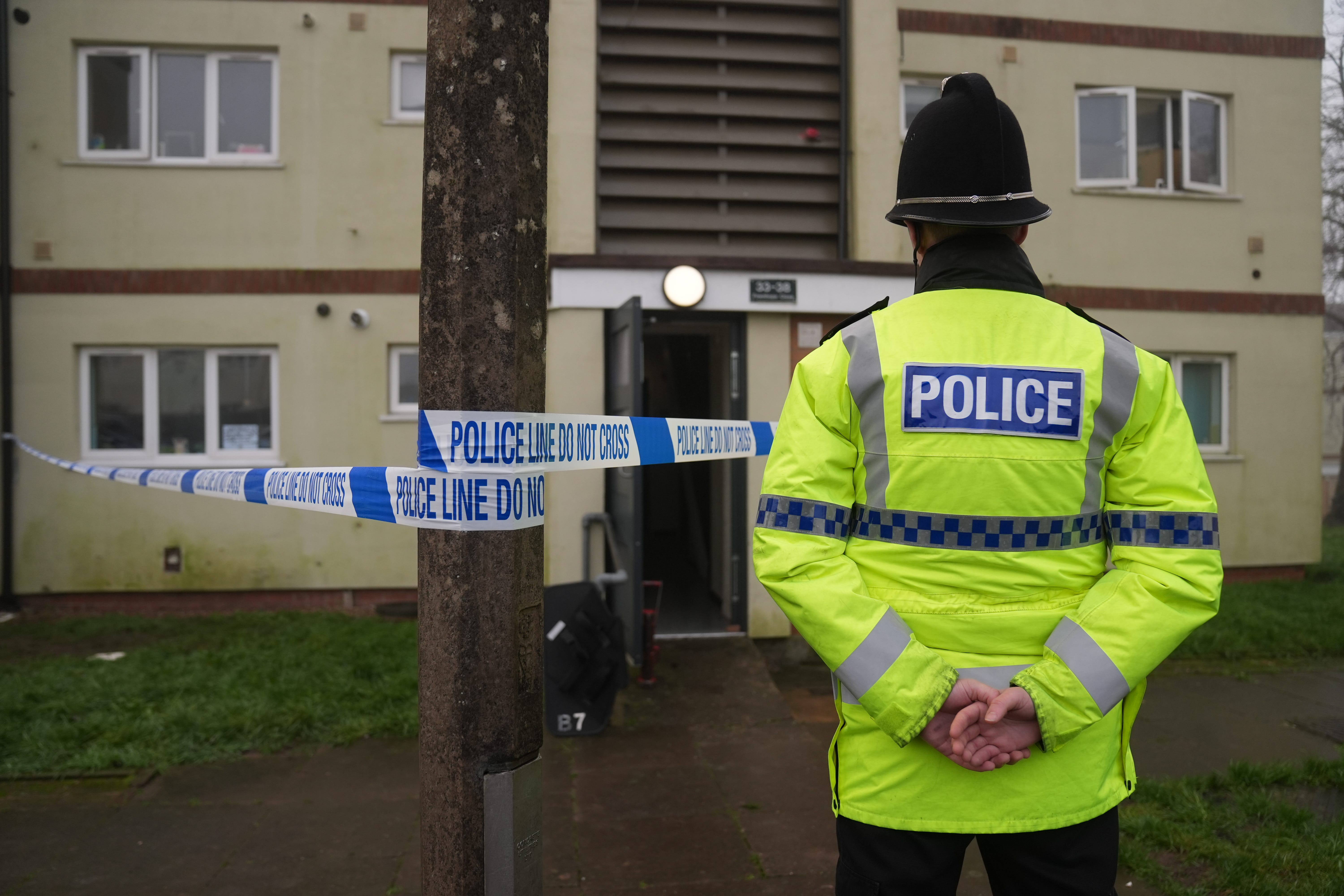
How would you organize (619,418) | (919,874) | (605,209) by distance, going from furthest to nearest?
(605,209) < (619,418) < (919,874)

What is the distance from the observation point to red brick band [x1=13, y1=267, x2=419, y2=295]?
902 centimetres

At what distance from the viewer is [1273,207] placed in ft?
33.7

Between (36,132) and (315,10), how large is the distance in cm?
279

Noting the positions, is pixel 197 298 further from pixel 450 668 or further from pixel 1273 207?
pixel 1273 207

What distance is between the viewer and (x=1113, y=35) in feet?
32.6

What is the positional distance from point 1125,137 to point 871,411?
9.74m

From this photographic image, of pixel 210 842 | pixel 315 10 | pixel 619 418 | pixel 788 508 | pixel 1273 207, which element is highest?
pixel 315 10

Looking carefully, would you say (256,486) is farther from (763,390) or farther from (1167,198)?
(1167,198)

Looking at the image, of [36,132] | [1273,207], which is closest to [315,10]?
[36,132]

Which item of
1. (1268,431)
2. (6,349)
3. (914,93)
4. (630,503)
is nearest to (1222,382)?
(1268,431)

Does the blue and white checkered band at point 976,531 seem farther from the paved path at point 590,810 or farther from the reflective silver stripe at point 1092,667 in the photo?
the paved path at point 590,810

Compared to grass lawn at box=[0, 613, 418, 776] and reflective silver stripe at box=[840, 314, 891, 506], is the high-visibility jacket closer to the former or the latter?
reflective silver stripe at box=[840, 314, 891, 506]

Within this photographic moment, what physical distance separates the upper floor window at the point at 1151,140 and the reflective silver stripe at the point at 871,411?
924 centimetres

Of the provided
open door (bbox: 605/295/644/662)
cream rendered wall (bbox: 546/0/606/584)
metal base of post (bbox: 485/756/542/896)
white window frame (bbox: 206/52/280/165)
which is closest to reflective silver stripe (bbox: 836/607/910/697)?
metal base of post (bbox: 485/756/542/896)
